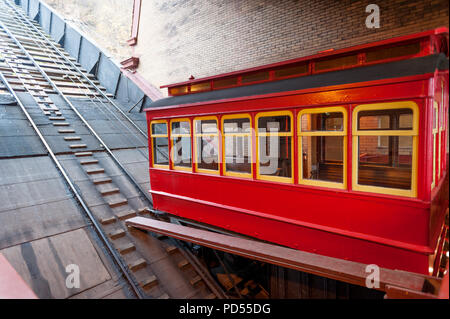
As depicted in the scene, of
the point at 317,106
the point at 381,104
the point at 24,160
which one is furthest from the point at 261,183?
the point at 24,160

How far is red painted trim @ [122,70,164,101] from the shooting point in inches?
444

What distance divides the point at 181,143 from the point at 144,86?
287 inches

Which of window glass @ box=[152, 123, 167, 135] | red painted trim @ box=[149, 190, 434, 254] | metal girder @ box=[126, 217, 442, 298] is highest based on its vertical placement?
window glass @ box=[152, 123, 167, 135]

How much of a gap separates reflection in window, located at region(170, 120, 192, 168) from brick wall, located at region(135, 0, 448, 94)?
362 cm

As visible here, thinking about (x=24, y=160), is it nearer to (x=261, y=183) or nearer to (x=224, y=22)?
(x=261, y=183)

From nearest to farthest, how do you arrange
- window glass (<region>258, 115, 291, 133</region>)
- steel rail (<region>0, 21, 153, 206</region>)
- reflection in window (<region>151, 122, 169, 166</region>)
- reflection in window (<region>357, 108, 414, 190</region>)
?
reflection in window (<region>357, 108, 414, 190</region>)
window glass (<region>258, 115, 291, 133</region>)
reflection in window (<region>151, 122, 169, 166</region>)
steel rail (<region>0, 21, 153, 206</region>)

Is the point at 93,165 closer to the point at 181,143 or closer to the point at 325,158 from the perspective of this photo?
the point at 181,143

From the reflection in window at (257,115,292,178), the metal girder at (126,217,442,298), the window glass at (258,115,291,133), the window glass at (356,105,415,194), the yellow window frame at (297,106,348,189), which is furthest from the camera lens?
the window glass at (258,115,291,133)

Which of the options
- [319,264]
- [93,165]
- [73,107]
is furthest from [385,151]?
[73,107]

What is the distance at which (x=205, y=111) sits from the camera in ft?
15.9

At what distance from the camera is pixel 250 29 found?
313 inches

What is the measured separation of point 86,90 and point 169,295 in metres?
10.8
